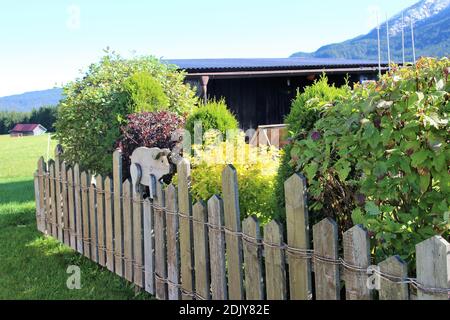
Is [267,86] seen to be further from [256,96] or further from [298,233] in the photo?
[298,233]

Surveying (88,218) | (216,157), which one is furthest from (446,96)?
(88,218)

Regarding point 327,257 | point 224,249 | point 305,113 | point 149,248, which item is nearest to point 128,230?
point 149,248

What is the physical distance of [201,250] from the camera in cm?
413

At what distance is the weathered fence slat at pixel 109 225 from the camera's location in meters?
5.76

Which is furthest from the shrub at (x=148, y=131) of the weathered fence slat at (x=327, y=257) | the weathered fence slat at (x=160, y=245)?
the weathered fence slat at (x=327, y=257)

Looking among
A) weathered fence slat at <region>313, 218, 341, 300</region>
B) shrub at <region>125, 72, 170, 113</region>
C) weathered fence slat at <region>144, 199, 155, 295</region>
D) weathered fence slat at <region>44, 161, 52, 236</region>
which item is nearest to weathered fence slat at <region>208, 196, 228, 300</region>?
weathered fence slat at <region>313, 218, 341, 300</region>

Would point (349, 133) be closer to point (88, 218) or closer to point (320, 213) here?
point (320, 213)

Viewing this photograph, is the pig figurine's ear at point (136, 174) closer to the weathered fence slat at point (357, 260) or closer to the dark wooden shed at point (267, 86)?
the weathered fence slat at point (357, 260)

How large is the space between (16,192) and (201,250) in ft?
34.7

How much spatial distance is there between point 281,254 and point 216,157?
6.85 feet

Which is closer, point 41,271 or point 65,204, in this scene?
point 41,271

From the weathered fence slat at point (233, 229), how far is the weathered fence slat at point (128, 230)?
1792 millimetres

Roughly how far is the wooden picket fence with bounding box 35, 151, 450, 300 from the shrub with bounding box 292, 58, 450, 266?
0.82ft
